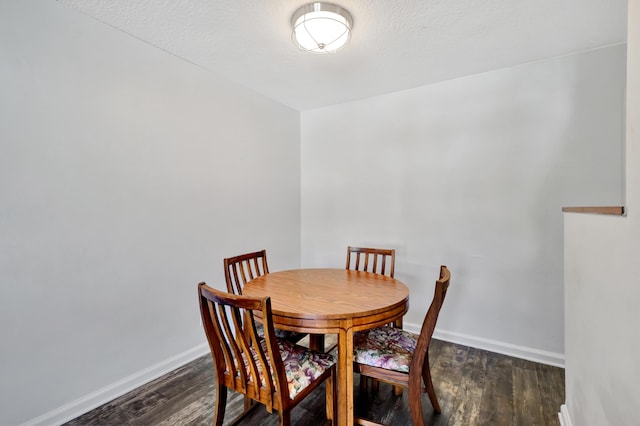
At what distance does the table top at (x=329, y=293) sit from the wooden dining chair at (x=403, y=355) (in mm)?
223

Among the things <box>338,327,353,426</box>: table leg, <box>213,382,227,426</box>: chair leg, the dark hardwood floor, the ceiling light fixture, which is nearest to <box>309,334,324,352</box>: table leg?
the dark hardwood floor

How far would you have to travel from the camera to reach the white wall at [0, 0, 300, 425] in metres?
1.57

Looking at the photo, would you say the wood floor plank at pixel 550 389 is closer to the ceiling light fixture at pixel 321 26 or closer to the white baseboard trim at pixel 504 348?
the white baseboard trim at pixel 504 348

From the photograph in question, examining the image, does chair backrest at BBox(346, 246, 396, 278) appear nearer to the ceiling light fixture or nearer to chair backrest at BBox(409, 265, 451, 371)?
chair backrest at BBox(409, 265, 451, 371)

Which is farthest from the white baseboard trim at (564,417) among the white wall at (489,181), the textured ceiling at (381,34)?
the textured ceiling at (381,34)

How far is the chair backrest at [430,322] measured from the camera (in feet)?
4.32

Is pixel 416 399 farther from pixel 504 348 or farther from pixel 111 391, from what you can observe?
pixel 111 391

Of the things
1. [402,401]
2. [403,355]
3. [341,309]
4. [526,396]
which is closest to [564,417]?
[526,396]

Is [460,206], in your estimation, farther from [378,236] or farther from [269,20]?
[269,20]

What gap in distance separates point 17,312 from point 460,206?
10.4 feet

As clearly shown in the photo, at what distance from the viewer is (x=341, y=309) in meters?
1.44

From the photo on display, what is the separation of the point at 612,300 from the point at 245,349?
1.35m

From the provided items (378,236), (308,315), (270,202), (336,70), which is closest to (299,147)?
(270,202)

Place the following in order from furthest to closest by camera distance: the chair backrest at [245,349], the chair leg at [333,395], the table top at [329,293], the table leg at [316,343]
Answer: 1. the table leg at [316,343]
2. the chair leg at [333,395]
3. the table top at [329,293]
4. the chair backrest at [245,349]
